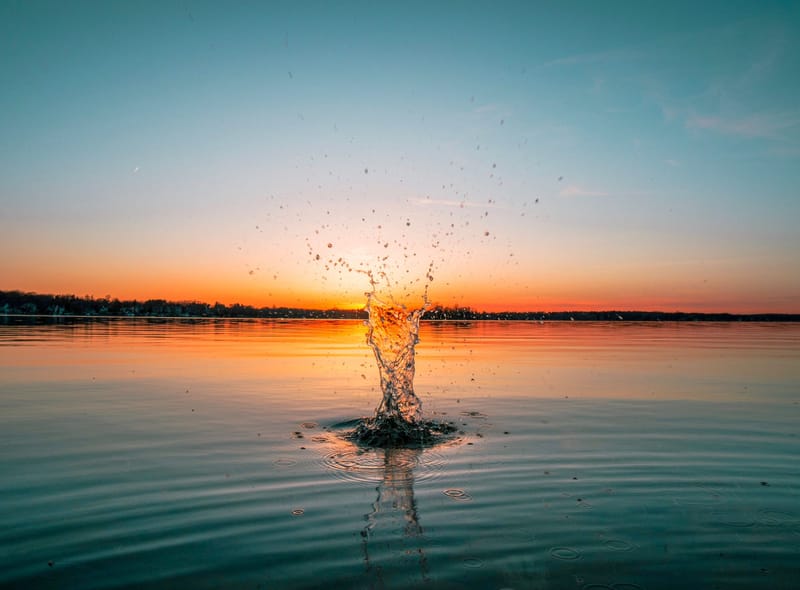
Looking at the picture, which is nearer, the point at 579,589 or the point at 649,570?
the point at 579,589

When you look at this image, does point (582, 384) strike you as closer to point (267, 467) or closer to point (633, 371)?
point (633, 371)

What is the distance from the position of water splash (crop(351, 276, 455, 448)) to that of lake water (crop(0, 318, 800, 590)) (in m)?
0.78

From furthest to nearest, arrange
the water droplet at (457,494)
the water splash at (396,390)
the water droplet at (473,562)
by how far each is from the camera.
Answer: the water splash at (396,390)
the water droplet at (457,494)
the water droplet at (473,562)

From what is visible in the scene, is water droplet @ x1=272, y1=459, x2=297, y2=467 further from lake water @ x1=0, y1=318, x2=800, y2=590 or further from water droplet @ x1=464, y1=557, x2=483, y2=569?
water droplet @ x1=464, y1=557, x2=483, y2=569

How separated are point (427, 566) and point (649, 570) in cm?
231

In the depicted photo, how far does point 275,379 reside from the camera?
23.8 m

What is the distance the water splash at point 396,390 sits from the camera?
43.4 feet

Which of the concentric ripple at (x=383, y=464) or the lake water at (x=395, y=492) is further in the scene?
the concentric ripple at (x=383, y=464)

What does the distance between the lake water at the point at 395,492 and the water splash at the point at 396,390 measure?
78 cm

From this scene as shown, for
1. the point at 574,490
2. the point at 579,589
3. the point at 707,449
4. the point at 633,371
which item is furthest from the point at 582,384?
the point at 579,589

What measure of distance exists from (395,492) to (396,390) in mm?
6850

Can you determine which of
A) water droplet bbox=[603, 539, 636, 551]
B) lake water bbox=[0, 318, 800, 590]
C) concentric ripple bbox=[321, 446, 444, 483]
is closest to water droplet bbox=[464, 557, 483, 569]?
lake water bbox=[0, 318, 800, 590]

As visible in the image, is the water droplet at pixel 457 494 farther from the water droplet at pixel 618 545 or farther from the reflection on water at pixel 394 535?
the water droplet at pixel 618 545

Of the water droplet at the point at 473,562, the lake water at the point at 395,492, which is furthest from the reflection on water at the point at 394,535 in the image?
the water droplet at the point at 473,562
